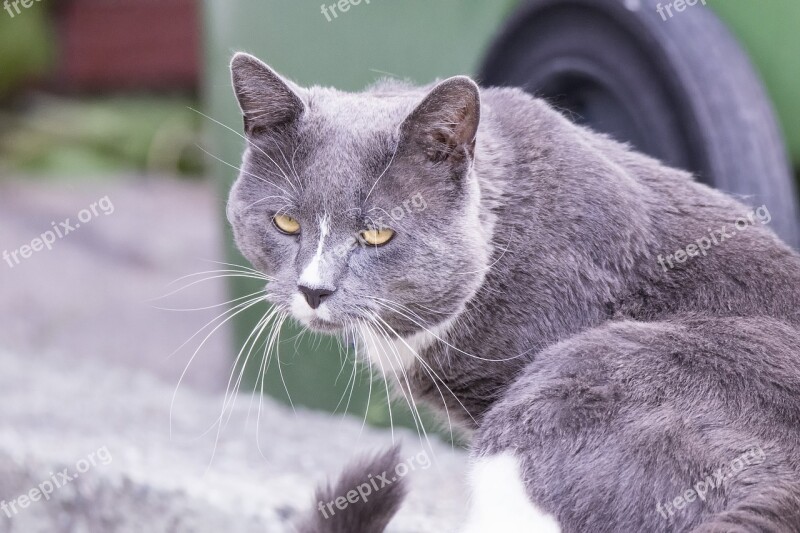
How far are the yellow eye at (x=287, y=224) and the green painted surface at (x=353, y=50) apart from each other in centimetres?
74

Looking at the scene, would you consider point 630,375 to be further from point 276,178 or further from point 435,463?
point 435,463

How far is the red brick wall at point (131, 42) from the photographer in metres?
8.98

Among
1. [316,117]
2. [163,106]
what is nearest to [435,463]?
[316,117]

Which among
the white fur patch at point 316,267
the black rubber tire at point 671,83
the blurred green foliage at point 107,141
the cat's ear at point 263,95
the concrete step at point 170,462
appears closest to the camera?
the white fur patch at point 316,267

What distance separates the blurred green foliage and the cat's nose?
6.81m

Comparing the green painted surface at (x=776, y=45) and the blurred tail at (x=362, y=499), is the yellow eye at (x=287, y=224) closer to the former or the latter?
the blurred tail at (x=362, y=499)

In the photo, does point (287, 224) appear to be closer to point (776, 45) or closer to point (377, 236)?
point (377, 236)

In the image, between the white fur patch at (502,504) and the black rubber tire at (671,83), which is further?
the black rubber tire at (671,83)

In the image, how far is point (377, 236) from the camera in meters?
1.91

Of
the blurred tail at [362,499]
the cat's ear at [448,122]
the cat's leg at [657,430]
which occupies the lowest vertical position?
the blurred tail at [362,499]

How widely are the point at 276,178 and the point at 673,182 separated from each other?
2.82 feet

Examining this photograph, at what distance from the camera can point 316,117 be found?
2.02m

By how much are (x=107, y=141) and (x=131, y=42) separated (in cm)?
114

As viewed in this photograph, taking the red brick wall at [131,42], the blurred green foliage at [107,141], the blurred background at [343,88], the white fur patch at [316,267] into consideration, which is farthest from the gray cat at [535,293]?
the red brick wall at [131,42]
